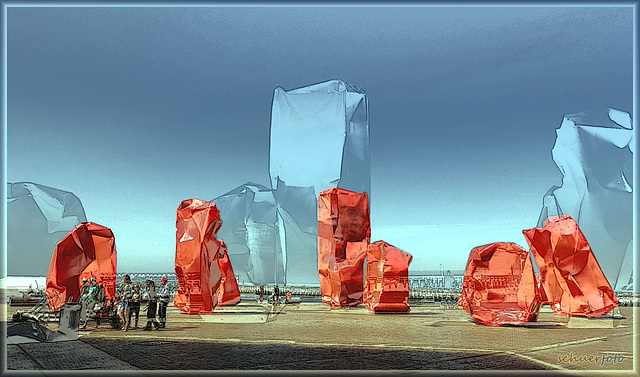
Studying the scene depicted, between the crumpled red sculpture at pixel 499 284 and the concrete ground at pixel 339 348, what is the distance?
26.3 inches

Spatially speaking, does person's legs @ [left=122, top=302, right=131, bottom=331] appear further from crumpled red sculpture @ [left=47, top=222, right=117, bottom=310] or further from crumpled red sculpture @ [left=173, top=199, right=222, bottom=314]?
crumpled red sculpture @ [left=173, top=199, right=222, bottom=314]

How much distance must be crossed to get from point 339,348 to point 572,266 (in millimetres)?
12490

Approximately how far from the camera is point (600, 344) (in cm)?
1279

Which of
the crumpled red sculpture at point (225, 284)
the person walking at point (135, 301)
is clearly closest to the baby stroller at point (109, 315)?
the person walking at point (135, 301)

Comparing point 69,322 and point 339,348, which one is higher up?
point 69,322

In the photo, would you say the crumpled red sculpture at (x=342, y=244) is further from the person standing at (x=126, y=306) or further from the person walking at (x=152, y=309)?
the person standing at (x=126, y=306)

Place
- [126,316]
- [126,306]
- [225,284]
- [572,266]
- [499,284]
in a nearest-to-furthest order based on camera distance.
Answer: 1. [126,316]
2. [126,306]
3. [499,284]
4. [572,266]
5. [225,284]

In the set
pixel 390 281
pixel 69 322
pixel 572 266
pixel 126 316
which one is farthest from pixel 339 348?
pixel 572 266

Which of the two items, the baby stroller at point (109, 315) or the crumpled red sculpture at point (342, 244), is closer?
the baby stroller at point (109, 315)

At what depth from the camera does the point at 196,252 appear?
2077 cm

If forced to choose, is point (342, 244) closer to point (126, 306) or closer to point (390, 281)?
point (390, 281)

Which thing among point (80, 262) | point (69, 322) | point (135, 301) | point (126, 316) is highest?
point (80, 262)

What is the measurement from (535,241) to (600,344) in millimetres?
7465

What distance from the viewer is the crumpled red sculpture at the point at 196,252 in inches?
815
